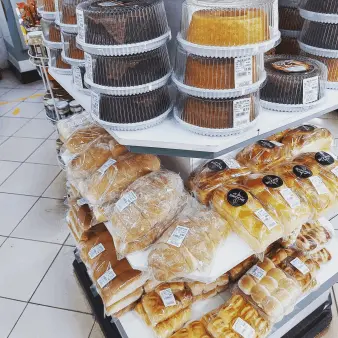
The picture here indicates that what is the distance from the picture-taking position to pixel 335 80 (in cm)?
124

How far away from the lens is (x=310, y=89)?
3.69 feet

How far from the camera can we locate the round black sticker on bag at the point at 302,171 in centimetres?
124

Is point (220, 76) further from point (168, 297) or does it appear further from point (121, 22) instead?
point (168, 297)

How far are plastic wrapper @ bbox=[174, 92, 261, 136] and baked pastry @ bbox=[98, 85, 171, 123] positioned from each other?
0.08 m

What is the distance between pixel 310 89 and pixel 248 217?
1.47 ft

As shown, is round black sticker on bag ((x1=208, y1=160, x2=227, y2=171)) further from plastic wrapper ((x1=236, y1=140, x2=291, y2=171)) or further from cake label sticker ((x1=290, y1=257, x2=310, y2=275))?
cake label sticker ((x1=290, y1=257, x2=310, y2=275))

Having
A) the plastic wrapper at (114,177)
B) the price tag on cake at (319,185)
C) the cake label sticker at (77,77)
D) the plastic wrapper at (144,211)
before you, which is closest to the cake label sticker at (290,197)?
the price tag on cake at (319,185)

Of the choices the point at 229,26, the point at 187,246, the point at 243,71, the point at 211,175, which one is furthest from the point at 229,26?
the point at 187,246

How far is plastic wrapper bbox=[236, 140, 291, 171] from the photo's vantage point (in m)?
1.33

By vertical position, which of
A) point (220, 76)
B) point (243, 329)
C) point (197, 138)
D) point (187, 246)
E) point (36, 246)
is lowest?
point (36, 246)

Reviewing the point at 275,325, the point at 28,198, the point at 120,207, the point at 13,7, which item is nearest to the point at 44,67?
the point at 28,198

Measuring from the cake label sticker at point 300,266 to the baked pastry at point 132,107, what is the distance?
771 mm

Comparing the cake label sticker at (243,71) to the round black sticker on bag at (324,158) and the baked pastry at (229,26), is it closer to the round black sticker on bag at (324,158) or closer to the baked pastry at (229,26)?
the baked pastry at (229,26)

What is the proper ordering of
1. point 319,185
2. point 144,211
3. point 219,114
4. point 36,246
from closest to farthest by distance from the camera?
point 219,114 → point 144,211 → point 319,185 → point 36,246
